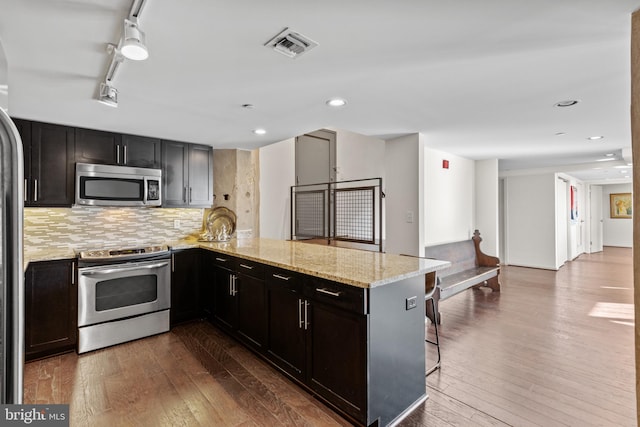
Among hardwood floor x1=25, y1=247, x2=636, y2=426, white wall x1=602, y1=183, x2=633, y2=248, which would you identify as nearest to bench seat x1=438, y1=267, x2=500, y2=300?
hardwood floor x1=25, y1=247, x2=636, y2=426

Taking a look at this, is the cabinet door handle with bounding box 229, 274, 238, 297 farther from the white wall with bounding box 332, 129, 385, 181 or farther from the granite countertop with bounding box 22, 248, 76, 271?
the white wall with bounding box 332, 129, 385, 181

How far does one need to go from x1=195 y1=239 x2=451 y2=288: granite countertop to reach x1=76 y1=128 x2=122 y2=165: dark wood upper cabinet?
1539mm

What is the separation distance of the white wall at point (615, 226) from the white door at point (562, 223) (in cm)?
469

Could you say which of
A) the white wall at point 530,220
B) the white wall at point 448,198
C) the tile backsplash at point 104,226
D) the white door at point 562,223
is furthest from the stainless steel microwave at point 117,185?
the white door at point 562,223

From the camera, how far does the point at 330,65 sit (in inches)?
75.1

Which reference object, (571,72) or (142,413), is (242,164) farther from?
(571,72)

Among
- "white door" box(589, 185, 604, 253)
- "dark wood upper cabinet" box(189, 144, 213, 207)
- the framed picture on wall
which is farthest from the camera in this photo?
the framed picture on wall

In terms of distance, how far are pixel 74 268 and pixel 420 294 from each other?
119 inches

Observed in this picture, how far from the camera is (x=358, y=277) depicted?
6.10ft

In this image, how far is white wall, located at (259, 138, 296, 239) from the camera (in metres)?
5.04

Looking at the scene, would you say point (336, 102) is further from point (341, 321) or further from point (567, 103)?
point (567, 103)

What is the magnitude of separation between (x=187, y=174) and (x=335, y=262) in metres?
2.50

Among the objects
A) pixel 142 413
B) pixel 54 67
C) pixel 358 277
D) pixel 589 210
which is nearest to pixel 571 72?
pixel 358 277

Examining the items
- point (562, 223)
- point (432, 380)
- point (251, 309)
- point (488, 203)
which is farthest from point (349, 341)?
point (562, 223)
